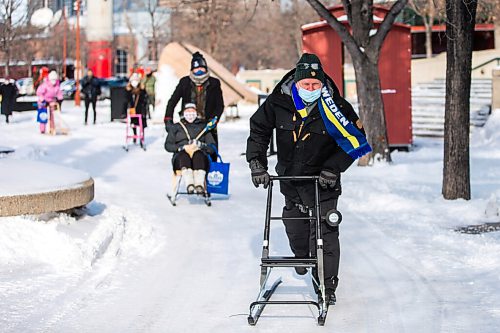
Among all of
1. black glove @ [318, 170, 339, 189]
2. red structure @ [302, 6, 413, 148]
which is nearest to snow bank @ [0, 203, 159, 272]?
black glove @ [318, 170, 339, 189]

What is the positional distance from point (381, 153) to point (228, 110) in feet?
69.2

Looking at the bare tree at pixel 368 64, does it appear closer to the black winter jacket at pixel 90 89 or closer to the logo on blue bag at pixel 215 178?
the logo on blue bag at pixel 215 178

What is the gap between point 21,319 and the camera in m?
7.01

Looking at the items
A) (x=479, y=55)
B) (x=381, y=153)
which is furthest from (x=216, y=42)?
(x=381, y=153)

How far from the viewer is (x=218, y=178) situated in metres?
13.1

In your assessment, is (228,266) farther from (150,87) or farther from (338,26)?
(150,87)

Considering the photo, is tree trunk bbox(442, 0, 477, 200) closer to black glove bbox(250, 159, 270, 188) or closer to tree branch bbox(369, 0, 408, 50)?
tree branch bbox(369, 0, 408, 50)

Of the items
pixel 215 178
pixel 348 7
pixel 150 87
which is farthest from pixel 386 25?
pixel 150 87

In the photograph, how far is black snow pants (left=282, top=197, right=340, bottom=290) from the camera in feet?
23.9

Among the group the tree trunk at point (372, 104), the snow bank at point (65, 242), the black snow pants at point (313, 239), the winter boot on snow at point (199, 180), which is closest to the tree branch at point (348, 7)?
the tree trunk at point (372, 104)

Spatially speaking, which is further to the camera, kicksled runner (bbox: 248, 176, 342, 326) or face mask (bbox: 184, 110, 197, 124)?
face mask (bbox: 184, 110, 197, 124)

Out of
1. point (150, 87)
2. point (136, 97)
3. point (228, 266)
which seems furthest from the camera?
point (150, 87)

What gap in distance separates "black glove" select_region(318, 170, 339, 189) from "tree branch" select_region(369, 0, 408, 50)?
9252mm

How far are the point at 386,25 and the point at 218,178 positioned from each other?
18.3 feet
